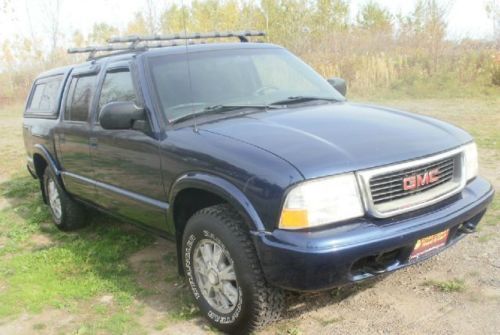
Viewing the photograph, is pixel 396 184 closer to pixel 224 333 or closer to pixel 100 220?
pixel 224 333

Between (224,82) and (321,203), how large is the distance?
1614 mm

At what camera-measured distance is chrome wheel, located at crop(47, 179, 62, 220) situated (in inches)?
232

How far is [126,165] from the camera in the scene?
4.14 m

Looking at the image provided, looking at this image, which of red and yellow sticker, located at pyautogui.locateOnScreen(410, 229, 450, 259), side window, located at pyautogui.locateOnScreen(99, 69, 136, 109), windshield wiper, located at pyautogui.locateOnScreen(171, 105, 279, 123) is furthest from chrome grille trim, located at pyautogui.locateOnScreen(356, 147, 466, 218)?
side window, located at pyautogui.locateOnScreen(99, 69, 136, 109)

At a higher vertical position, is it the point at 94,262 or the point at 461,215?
the point at 461,215

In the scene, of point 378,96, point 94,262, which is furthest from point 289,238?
point 378,96

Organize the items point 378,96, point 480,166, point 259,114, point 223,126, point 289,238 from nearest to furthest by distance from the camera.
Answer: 1. point 289,238
2. point 223,126
3. point 259,114
4. point 480,166
5. point 378,96

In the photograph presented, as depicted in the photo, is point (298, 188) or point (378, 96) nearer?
point (298, 188)

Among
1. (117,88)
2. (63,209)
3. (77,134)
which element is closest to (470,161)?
(117,88)

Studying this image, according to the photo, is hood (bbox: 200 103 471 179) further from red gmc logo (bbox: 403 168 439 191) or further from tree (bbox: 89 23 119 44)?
tree (bbox: 89 23 119 44)

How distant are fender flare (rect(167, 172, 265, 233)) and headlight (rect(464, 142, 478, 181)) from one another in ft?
4.89

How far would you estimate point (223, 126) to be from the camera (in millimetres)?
3525

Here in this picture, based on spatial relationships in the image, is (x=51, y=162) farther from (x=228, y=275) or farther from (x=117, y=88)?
(x=228, y=275)

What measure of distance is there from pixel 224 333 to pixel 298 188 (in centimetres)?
118
